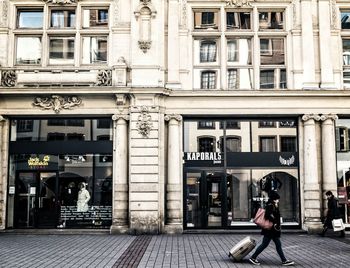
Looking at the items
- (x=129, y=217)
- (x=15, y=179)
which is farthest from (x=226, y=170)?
(x=15, y=179)

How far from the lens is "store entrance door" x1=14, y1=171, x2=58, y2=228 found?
1823 centimetres

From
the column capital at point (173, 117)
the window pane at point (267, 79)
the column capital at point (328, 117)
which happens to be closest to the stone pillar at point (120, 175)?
the column capital at point (173, 117)

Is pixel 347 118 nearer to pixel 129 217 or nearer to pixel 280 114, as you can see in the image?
pixel 280 114

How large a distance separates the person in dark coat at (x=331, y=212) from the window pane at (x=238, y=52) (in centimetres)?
628

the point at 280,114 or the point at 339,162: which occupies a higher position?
the point at 280,114

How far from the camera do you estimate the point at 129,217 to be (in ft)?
57.4

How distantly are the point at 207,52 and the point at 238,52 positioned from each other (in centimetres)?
128

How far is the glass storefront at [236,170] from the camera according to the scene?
59.7 feet

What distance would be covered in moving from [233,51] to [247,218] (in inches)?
268

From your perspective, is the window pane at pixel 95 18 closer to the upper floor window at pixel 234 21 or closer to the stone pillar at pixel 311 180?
the upper floor window at pixel 234 21

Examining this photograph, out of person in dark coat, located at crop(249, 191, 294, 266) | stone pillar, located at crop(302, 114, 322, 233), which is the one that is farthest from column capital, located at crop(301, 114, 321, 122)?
person in dark coat, located at crop(249, 191, 294, 266)

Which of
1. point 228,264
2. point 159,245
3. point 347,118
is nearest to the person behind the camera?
point 228,264

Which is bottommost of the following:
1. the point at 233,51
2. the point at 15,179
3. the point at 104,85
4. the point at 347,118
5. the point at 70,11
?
the point at 15,179

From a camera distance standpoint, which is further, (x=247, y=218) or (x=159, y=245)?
(x=247, y=218)
